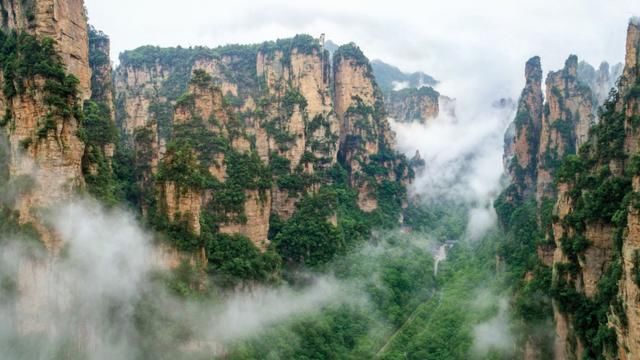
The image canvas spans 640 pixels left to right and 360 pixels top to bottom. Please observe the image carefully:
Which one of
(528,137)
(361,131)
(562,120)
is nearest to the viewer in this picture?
(562,120)

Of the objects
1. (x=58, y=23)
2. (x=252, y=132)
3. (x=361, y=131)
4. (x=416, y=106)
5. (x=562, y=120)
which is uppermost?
(x=416, y=106)

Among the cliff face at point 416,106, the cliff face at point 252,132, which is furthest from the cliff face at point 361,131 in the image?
the cliff face at point 416,106

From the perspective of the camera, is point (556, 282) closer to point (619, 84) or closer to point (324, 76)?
point (619, 84)

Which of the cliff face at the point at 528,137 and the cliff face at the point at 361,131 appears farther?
the cliff face at the point at 361,131

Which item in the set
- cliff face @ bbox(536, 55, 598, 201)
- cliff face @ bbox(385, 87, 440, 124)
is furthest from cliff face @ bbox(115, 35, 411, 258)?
cliff face @ bbox(385, 87, 440, 124)

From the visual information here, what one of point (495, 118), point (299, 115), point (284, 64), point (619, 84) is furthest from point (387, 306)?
point (495, 118)

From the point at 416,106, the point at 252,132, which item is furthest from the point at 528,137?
the point at 416,106

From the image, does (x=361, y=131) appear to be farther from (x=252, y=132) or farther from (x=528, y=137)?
(x=252, y=132)

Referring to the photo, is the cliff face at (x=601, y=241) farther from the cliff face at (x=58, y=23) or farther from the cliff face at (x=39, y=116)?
the cliff face at (x=58, y=23)

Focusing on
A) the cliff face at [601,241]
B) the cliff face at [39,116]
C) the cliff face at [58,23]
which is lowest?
the cliff face at [601,241]
